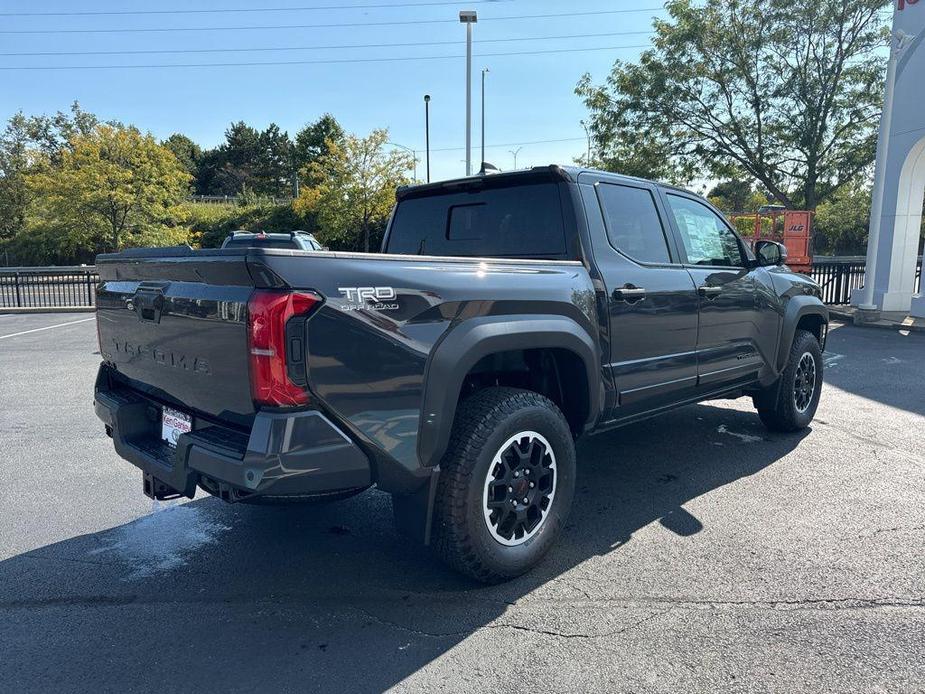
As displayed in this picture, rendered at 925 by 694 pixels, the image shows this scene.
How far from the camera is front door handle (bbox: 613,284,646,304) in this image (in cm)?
371

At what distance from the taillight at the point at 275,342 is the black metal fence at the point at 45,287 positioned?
1723 centimetres

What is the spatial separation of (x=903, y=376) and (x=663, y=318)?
595 cm

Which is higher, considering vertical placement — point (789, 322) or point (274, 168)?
point (274, 168)

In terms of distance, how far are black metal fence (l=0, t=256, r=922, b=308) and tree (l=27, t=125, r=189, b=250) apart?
8522mm

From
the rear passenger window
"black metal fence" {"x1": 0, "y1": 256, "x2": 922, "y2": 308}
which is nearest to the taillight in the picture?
the rear passenger window

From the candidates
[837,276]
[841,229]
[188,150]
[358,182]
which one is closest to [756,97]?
[837,276]

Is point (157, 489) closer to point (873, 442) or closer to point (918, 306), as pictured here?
point (873, 442)

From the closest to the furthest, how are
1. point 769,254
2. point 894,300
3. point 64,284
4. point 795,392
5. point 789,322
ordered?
point 769,254 → point 789,322 → point 795,392 → point 894,300 → point 64,284

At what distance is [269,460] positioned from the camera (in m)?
2.42

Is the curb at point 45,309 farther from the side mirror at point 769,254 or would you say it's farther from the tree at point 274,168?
the tree at point 274,168

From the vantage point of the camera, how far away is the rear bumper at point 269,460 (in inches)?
95.7

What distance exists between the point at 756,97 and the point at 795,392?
1789 cm

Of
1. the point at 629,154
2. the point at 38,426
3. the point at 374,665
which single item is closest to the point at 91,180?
the point at 629,154

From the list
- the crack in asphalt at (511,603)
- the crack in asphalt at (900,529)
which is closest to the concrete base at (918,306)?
the crack in asphalt at (900,529)
